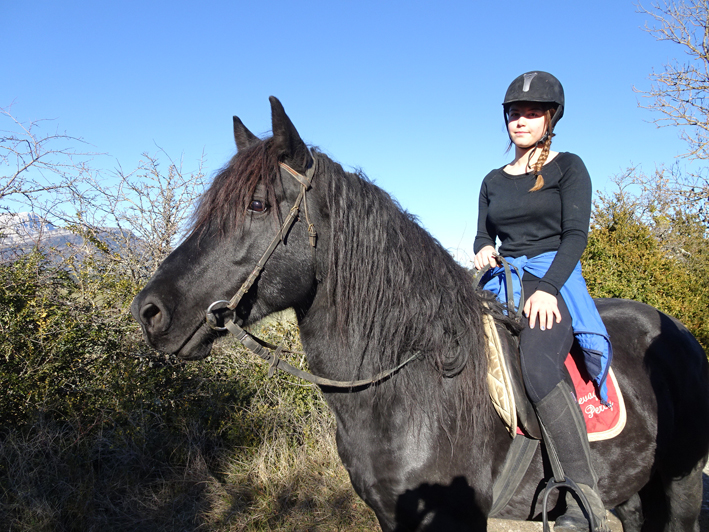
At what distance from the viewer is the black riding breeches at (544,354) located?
74.9 inches

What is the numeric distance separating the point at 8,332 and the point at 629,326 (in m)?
4.67

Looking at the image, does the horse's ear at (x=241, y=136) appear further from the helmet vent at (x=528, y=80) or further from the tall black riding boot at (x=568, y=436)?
the tall black riding boot at (x=568, y=436)

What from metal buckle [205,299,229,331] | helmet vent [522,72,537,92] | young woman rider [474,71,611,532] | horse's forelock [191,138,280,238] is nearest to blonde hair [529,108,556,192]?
young woman rider [474,71,611,532]

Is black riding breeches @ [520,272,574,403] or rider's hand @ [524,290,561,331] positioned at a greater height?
rider's hand @ [524,290,561,331]

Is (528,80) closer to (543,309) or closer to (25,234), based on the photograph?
(543,309)

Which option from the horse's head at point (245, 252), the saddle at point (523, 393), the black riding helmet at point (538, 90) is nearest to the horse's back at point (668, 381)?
the saddle at point (523, 393)

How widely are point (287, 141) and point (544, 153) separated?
1.33 meters

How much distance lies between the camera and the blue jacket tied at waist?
6.71 ft

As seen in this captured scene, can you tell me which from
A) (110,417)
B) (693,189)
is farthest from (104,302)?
(693,189)

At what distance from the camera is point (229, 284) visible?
5.60ft

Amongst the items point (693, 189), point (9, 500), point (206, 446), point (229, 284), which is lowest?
point (9, 500)

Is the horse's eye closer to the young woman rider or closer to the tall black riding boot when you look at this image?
the young woman rider

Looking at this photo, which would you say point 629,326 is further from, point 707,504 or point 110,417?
point 110,417

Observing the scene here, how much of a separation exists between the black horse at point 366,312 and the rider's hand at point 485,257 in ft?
1.12
